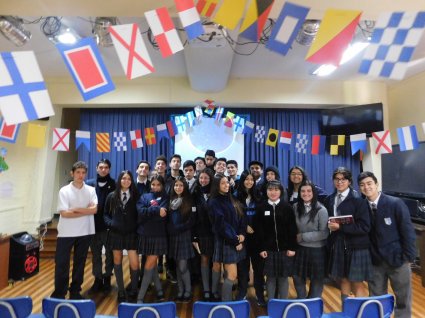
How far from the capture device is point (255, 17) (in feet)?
5.81

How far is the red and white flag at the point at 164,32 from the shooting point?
1718mm

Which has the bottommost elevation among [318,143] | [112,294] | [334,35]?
[112,294]

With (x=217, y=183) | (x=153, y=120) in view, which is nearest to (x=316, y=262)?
(x=217, y=183)

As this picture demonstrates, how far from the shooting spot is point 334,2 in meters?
2.04

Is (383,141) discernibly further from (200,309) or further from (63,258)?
(63,258)

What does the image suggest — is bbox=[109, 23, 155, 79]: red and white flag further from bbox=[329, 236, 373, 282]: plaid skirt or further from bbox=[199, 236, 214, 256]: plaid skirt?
bbox=[329, 236, 373, 282]: plaid skirt

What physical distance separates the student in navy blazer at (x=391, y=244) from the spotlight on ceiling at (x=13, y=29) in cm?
340

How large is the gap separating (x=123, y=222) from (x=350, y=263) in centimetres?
210

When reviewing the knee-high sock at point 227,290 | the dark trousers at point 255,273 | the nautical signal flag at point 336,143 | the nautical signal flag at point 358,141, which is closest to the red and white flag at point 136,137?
the dark trousers at point 255,273

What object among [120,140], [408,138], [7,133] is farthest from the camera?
[120,140]

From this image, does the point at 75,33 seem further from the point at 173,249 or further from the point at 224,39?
the point at 173,249

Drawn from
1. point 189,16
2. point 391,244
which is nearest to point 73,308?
point 189,16

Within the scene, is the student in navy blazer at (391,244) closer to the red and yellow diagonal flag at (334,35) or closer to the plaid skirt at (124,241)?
the red and yellow diagonal flag at (334,35)

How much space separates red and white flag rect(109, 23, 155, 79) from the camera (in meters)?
1.68
